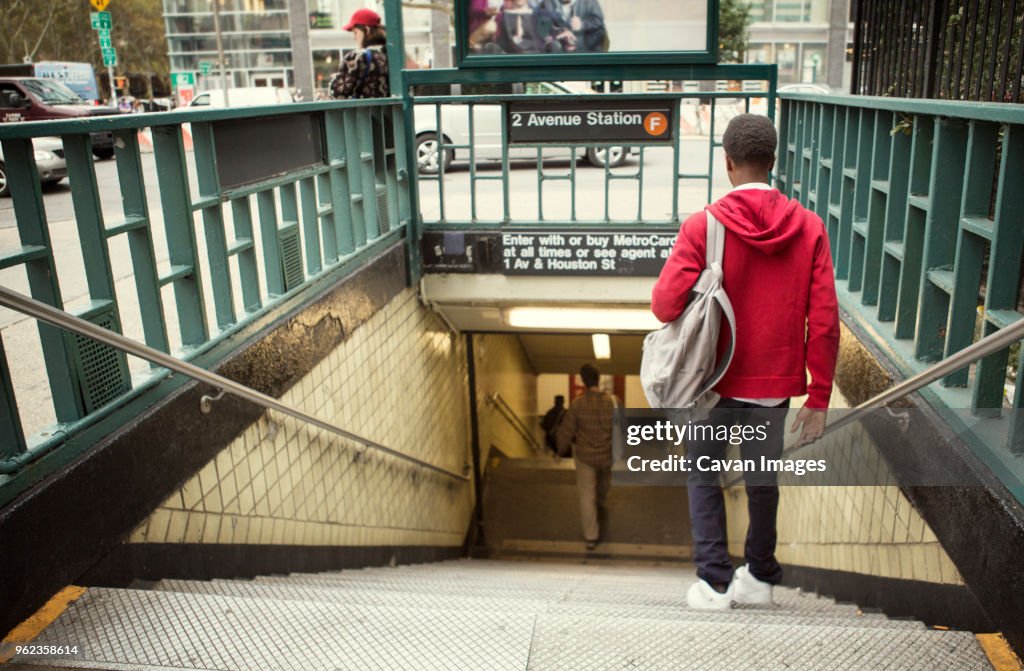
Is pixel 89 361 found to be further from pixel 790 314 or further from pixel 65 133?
pixel 790 314

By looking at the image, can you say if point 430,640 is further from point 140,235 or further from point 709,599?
point 140,235

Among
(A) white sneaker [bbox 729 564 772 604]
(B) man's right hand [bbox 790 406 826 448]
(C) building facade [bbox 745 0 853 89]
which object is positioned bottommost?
(A) white sneaker [bbox 729 564 772 604]

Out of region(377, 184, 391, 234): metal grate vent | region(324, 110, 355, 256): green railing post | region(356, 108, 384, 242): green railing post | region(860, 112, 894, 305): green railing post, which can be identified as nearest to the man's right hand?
region(860, 112, 894, 305): green railing post

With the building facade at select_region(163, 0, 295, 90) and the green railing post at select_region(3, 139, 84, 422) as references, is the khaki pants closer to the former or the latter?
the green railing post at select_region(3, 139, 84, 422)

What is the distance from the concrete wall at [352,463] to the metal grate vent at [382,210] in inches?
21.4

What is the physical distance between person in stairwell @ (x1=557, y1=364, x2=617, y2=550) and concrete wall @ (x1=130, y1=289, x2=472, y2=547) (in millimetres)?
1268

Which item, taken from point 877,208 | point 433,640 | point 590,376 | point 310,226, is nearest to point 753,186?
point 877,208

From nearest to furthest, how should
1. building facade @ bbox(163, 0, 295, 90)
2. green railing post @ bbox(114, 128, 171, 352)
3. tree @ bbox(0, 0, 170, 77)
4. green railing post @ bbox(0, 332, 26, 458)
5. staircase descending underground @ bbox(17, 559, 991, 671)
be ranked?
staircase descending underground @ bbox(17, 559, 991, 671) → green railing post @ bbox(0, 332, 26, 458) → green railing post @ bbox(114, 128, 171, 352) → tree @ bbox(0, 0, 170, 77) → building facade @ bbox(163, 0, 295, 90)

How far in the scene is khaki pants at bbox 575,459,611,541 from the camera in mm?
8320

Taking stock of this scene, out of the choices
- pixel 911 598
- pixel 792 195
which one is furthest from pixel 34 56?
pixel 911 598

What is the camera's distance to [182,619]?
7.52 ft

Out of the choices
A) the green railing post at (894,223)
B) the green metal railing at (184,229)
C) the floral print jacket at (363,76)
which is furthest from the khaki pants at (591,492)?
the green railing post at (894,223)

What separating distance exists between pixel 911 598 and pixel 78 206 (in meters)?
3.31

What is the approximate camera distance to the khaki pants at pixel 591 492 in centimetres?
832
